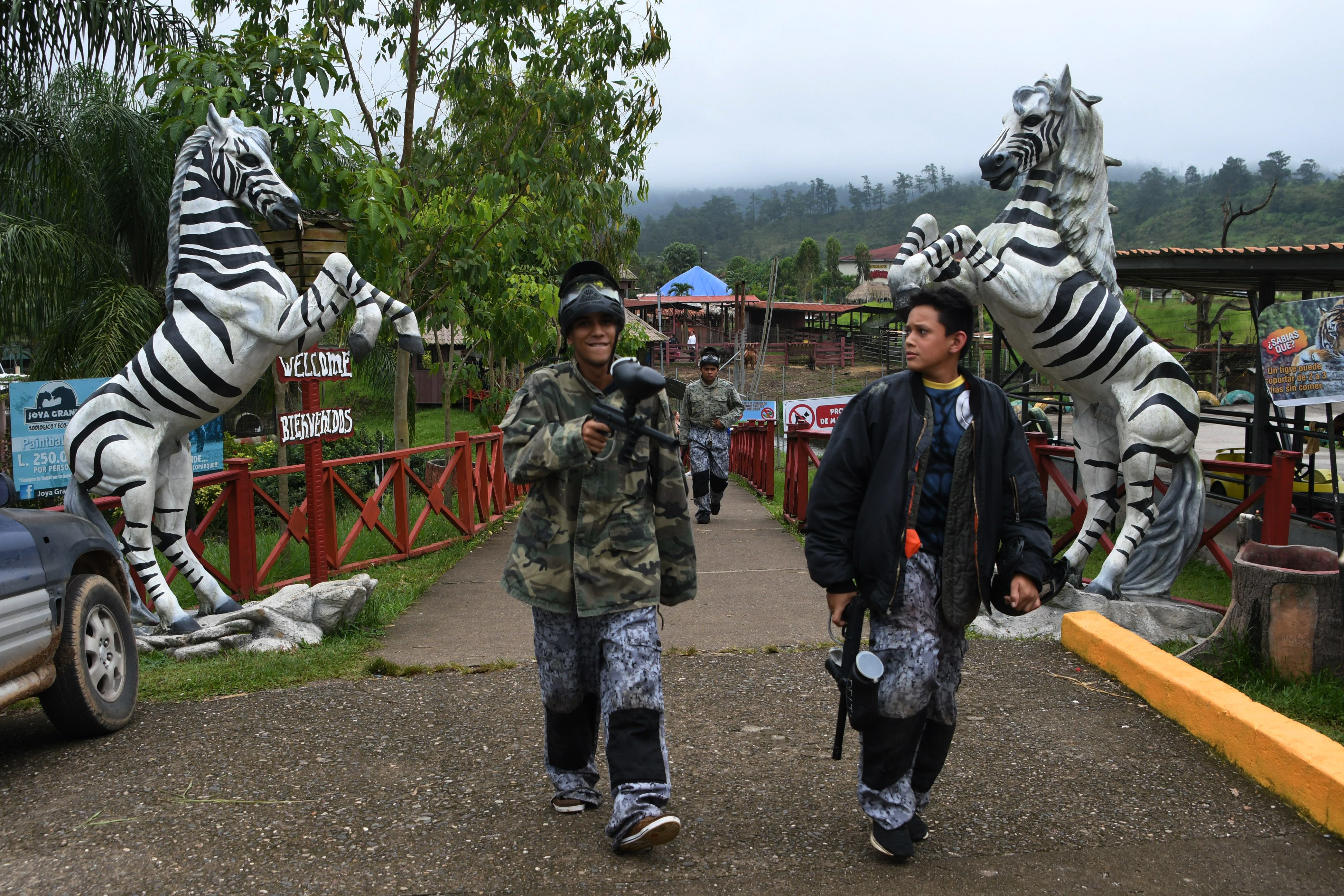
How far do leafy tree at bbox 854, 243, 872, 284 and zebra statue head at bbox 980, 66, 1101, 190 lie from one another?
6637 centimetres

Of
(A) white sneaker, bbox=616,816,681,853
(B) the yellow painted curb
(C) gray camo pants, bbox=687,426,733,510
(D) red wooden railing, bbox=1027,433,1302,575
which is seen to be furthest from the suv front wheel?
(C) gray camo pants, bbox=687,426,733,510

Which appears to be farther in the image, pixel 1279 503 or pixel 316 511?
pixel 316 511

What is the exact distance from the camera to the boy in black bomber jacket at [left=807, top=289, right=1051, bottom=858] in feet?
10.6

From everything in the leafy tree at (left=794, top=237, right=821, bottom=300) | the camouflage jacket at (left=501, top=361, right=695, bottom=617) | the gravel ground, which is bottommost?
the gravel ground

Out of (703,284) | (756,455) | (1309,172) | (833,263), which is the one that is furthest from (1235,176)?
(756,455)

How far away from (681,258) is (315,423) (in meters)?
83.5

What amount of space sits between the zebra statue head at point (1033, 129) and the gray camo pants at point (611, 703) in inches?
175

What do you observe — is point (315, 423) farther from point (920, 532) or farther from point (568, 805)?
point (920, 532)

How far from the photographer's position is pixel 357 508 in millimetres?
10047

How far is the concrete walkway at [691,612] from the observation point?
629cm

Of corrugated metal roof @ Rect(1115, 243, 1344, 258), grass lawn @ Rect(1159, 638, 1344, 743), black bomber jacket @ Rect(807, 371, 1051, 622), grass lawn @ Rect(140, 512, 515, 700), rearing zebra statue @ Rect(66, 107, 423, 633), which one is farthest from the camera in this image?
corrugated metal roof @ Rect(1115, 243, 1344, 258)

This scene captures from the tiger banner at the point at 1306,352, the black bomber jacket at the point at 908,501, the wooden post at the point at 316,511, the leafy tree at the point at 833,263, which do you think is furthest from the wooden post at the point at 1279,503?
the leafy tree at the point at 833,263

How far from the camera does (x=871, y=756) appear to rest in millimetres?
3271

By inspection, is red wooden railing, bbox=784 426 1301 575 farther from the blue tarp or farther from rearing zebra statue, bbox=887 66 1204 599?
the blue tarp
